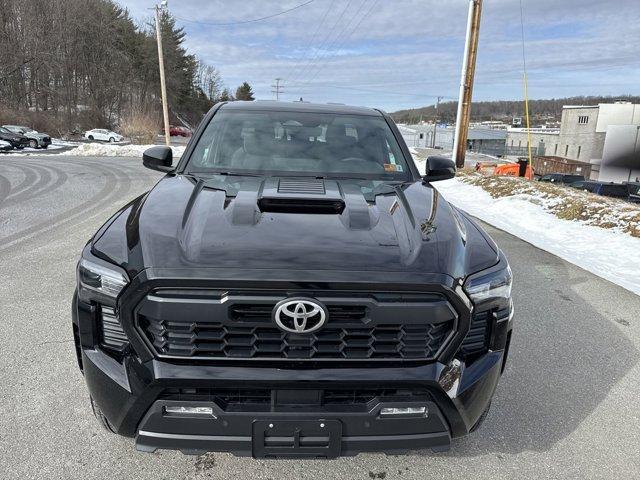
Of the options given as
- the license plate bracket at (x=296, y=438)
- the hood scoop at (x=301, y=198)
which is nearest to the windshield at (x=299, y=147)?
the hood scoop at (x=301, y=198)

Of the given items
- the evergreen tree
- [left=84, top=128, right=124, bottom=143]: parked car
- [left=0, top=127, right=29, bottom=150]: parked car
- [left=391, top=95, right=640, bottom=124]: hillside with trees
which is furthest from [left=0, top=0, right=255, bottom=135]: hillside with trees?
[left=391, top=95, right=640, bottom=124]: hillside with trees

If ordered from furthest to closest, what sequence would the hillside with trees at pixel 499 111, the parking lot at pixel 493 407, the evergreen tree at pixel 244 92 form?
the hillside with trees at pixel 499 111, the evergreen tree at pixel 244 92, the parking lot at pixel 493 407

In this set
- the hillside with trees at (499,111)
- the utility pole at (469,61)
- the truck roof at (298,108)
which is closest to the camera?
the truck roof at (298,108)

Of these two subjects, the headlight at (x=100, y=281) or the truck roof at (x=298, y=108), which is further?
the truck roof at (x=298, y=108)

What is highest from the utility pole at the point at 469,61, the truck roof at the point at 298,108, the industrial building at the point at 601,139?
the utility pole at the point at 469,61

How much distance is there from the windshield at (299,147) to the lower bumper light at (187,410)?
167 centimetres

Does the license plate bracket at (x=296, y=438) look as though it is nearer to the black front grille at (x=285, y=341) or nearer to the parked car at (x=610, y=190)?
the black front grille at (x=285, y=341)

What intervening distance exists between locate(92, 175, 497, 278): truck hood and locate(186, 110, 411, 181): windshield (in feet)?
1.63

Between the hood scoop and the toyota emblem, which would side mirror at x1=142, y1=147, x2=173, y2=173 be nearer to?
the hood scoop

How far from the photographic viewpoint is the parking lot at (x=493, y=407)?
2.22m

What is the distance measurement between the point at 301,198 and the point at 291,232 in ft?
1.37

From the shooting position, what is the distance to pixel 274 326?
1.73 metres

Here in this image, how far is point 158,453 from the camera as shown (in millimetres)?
2279

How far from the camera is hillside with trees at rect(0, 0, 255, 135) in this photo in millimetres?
46812
